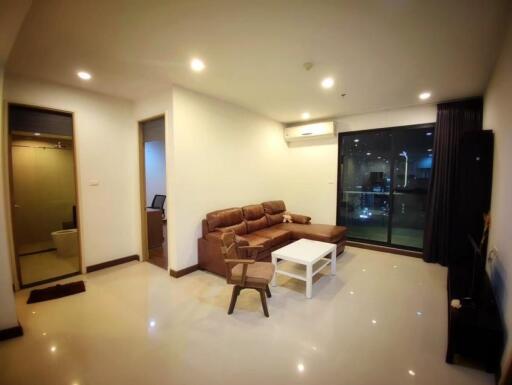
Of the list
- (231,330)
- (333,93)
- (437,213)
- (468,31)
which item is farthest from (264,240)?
(468,31)

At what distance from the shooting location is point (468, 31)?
2121 mm

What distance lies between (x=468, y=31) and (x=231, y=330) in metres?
3.56

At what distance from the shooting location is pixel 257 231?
4445 millimetres

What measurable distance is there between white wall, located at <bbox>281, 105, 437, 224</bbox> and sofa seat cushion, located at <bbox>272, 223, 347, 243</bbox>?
970mm

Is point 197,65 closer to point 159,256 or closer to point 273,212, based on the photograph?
point 273,212

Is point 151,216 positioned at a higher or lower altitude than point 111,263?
higher

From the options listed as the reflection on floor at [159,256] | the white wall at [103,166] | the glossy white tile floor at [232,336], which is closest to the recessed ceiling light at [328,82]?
the glossy white tile floor at [232,336]

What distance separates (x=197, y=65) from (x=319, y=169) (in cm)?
365

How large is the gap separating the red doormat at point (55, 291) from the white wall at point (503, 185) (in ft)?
14.4

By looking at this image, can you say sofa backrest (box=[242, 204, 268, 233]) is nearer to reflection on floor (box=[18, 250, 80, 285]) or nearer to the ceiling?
the ceiling

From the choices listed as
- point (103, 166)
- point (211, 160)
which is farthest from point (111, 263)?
point (211, 160)

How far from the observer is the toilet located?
4.25 metres

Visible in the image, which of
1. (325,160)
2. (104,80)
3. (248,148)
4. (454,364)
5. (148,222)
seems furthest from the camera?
(325,160)

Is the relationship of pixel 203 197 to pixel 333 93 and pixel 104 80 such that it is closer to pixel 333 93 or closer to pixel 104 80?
pixel 104 80
